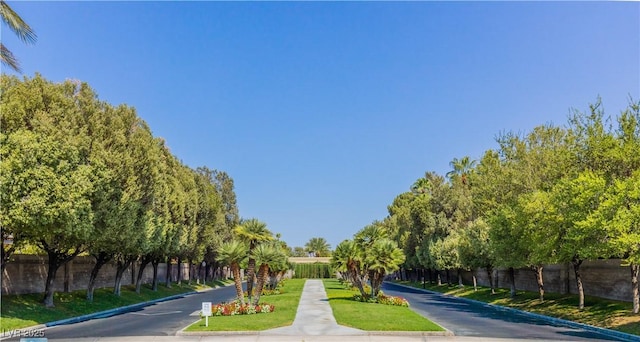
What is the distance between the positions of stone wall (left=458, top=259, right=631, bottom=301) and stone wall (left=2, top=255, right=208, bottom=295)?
34475mm

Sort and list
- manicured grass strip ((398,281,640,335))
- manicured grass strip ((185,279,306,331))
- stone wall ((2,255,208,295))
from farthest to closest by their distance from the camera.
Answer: stone wall ((2,255,208,295)) < manicured grass strip ((398,281,640,335)) < manicured grass strip ((185,279,306,331))

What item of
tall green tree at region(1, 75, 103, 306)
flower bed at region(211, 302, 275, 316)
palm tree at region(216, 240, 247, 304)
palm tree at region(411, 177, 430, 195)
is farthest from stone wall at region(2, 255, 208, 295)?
palm tree at region(411, 177, 430, 195)

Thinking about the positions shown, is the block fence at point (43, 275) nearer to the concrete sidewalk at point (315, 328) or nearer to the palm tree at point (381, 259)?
the concrete sidewalk at point (315, 328)

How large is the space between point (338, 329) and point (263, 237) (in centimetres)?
1320

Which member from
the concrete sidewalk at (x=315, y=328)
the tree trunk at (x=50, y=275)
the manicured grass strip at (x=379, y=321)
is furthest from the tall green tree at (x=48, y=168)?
the manicured grass strip at (x=379, y=321)

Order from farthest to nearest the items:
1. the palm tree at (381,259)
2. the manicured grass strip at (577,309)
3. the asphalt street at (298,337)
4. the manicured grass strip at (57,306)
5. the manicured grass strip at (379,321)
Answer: the palm tree at (381,259), the manicured grass strip at (577,309), the manicured grass strip at (57,306), the manicured grass strip at (379,321), the asphalt street at (298,337)

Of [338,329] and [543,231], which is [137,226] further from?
[543,231]

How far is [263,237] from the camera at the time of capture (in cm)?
3388

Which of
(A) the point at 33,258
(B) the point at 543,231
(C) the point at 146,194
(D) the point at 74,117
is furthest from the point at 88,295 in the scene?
(B) the point at 543,231

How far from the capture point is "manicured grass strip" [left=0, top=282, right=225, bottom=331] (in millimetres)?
25781

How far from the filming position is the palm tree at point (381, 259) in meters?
38.3

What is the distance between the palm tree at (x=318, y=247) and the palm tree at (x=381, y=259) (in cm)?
9044

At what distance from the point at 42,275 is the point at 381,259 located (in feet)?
77.0

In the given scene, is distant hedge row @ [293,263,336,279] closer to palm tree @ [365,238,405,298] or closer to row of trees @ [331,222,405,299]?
row of trees @ [331,222,405,299]
